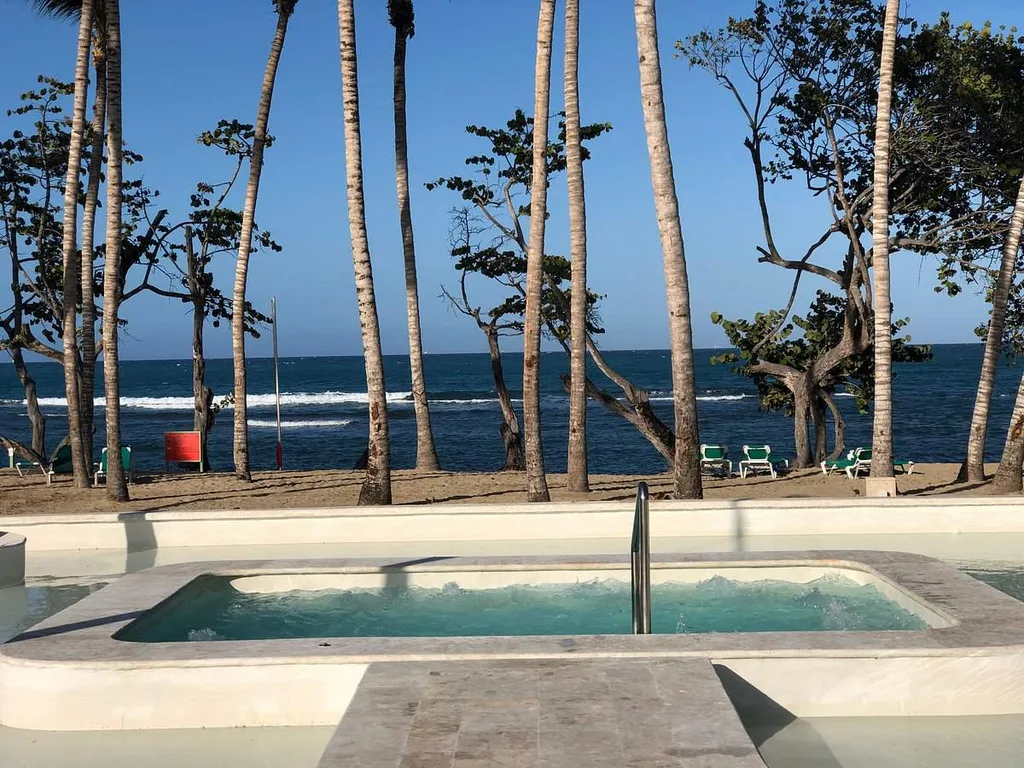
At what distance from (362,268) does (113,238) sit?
11.0 ft

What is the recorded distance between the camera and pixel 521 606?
810 centimetres

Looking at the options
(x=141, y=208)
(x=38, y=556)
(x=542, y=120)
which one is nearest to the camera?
(x=38, y=556)

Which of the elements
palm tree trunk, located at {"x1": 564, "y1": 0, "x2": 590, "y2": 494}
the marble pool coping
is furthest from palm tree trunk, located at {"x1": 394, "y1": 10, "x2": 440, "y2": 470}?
the marble pool coping

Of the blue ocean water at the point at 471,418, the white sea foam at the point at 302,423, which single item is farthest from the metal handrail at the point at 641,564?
the white sea foam at the point at 302,423

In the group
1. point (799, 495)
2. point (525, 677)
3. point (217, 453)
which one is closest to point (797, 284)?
point (799, 495)

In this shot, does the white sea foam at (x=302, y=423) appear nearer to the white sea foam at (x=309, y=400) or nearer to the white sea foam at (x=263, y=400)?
the white sea foam at (x=309, y=400)

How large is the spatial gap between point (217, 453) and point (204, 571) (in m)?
34.0

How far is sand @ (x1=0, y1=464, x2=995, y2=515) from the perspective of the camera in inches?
527

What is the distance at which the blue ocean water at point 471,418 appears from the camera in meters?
41.4

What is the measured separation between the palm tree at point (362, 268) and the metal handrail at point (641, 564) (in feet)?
19.0

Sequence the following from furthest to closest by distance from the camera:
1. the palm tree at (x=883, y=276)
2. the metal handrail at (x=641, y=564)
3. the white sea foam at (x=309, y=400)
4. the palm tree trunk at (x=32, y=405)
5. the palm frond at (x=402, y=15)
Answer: the white sea foam at (x=309, y=400) → the palm tree trunk at (x=32, y=405) → the palm frond at (x=402, y=15) → the palm tree at (x=883, y=276) → the metal handrail at (x=641, y=564)

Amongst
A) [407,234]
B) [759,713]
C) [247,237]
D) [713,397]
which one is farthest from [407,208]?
[713,397]

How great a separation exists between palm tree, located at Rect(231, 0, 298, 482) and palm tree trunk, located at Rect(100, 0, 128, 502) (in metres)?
2.60

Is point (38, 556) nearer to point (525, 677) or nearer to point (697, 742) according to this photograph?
point (525, 677)
